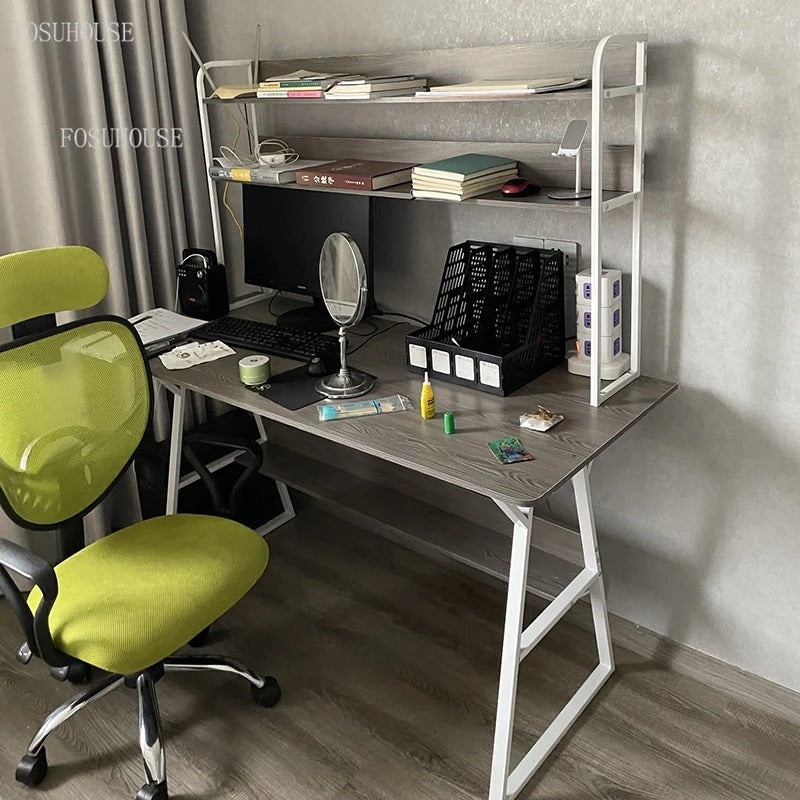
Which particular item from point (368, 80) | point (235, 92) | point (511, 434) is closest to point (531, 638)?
point (511, 434)

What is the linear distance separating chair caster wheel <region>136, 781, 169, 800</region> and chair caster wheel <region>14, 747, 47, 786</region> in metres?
0.26

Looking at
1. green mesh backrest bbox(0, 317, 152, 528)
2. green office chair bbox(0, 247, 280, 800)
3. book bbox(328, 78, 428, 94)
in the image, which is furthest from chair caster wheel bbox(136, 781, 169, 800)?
book bbox(328, 78, 428, 94)

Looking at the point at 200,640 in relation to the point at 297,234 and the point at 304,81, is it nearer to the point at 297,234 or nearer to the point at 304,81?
the point at 297,234

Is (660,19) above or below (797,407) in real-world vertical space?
above

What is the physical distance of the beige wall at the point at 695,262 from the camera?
179cm

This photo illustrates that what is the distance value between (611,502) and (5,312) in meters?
1.53

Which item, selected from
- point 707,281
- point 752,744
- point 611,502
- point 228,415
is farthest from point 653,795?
point 228,415

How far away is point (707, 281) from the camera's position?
1947 millimetres

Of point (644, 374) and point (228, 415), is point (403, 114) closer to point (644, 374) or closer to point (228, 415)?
point (644, 374)

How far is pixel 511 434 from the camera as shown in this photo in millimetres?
1849

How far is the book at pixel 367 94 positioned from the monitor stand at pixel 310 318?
619mm

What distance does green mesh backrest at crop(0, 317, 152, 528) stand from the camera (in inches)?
73.0
